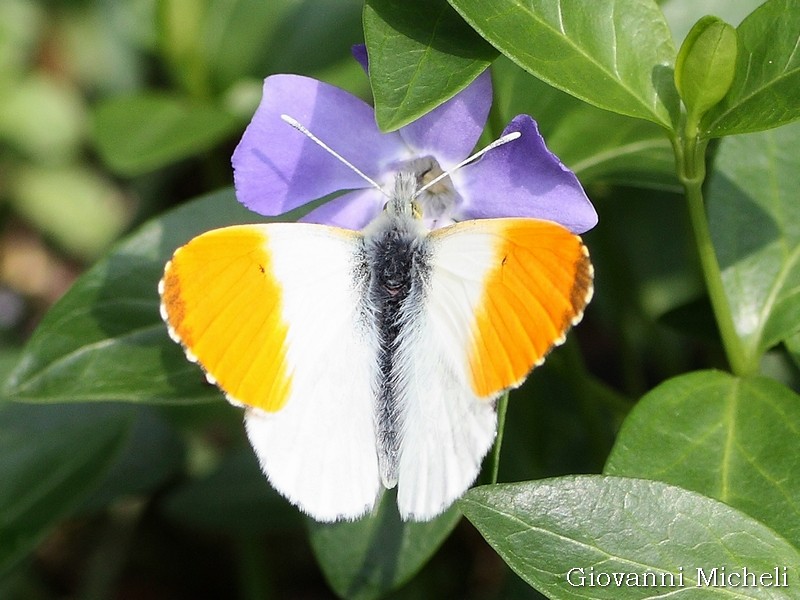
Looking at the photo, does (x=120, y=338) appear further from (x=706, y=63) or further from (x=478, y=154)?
(x=706, y=63)

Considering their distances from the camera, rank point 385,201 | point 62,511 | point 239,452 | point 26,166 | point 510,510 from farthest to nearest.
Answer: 1. point 26,166
2. point 239,452
3. point 62,511
4. point 385,201
5. point 510,510

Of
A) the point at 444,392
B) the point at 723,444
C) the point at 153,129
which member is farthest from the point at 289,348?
the point at 153,129

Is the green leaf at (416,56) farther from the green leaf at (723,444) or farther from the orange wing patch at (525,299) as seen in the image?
the green leaf at (723,444)

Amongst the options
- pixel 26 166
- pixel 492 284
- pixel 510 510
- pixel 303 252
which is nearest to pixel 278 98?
pixel 303 252

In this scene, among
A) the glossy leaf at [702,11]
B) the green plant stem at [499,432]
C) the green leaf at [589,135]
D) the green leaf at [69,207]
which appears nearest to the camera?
the green plant stem at [499,432]

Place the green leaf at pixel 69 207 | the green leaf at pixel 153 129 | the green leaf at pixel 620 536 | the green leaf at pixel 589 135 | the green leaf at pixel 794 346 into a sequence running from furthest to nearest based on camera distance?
1. the green leaf at pixel 69 207
2. the green leaf at pixel 153 129
3. the green leaf at pixel 589 135
4. the green leaf at pixel 794 346
5. the green leaf at pixel 620 536

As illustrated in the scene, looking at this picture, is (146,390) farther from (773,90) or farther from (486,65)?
(773,90)

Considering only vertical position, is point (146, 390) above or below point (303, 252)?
below

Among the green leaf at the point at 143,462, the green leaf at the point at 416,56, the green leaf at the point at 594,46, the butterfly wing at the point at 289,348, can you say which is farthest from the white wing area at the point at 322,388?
the green leaf at the point at 143,462

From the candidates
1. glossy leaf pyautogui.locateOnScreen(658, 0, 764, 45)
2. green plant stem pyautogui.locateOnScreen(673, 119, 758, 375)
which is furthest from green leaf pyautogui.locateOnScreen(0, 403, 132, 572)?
glossy leaf pyautogui.locateOnScreen(658, 0, 764, 45)
